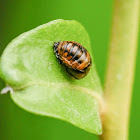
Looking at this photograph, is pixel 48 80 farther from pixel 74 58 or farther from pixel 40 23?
pixel 40 23

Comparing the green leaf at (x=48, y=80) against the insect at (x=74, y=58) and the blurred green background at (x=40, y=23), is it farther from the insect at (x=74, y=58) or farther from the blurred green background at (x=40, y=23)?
the blurred green background at (x=40, y=23)

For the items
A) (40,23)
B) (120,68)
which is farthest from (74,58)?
(40,23)

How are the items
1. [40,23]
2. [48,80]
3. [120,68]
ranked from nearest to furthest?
1. [48,80]
2. [120,68]
3. [40,23]

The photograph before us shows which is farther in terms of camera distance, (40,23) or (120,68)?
(40,23)

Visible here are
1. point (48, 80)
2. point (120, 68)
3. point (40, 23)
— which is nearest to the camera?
point (48, 80)

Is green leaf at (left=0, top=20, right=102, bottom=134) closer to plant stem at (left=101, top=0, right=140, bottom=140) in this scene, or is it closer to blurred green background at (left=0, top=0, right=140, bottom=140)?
plant stem at (left=101, top=0, right=140, bottom=140)

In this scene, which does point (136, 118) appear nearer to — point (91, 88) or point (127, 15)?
point (91, 88)

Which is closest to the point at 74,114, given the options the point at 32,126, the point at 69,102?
the point at 69,102

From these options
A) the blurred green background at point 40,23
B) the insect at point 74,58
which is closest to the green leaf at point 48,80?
the insect at point 74,58
